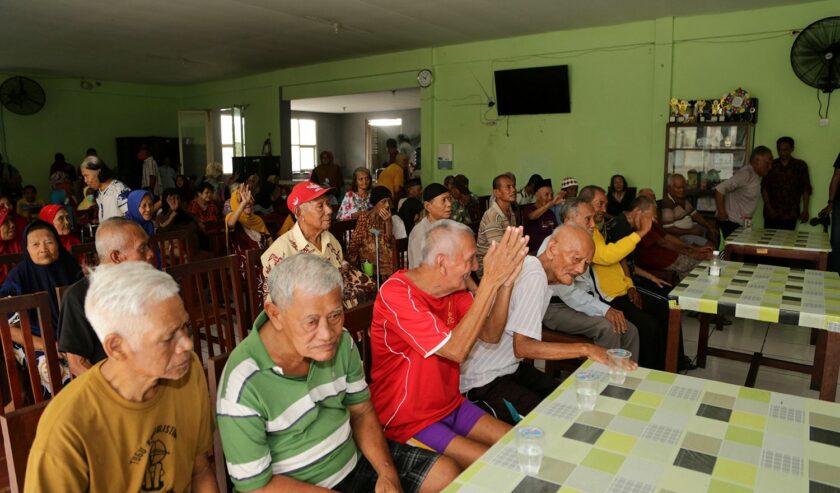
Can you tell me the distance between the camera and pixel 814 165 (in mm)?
5766

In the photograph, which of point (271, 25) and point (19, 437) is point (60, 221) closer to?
point (19, 437)

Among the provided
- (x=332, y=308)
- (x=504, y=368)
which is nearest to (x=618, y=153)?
(x=504, y=368)

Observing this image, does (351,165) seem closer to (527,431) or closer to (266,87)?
(266,87)

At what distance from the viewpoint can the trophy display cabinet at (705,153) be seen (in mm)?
6043

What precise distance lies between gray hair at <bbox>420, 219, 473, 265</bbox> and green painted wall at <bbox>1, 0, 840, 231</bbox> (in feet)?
17.5

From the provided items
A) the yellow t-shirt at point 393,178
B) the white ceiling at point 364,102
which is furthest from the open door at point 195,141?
the yellow t-shirt at point 393,178

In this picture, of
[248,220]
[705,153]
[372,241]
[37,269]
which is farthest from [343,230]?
[705,153]

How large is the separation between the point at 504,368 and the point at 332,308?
1018 mm

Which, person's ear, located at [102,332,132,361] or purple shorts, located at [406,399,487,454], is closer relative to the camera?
person's ear, located at [102,332,132,361]

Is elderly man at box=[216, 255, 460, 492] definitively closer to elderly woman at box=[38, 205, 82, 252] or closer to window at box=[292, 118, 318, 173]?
elderly woman at box=[38, 205, 82, 252]

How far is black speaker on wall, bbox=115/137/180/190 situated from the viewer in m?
11.6

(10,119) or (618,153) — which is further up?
(10,119)

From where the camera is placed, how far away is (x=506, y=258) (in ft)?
5.98

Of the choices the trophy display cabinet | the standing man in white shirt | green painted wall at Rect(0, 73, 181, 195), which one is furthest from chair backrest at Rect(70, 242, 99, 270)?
green painted wall at Rect(0, 73, 181, 195)
